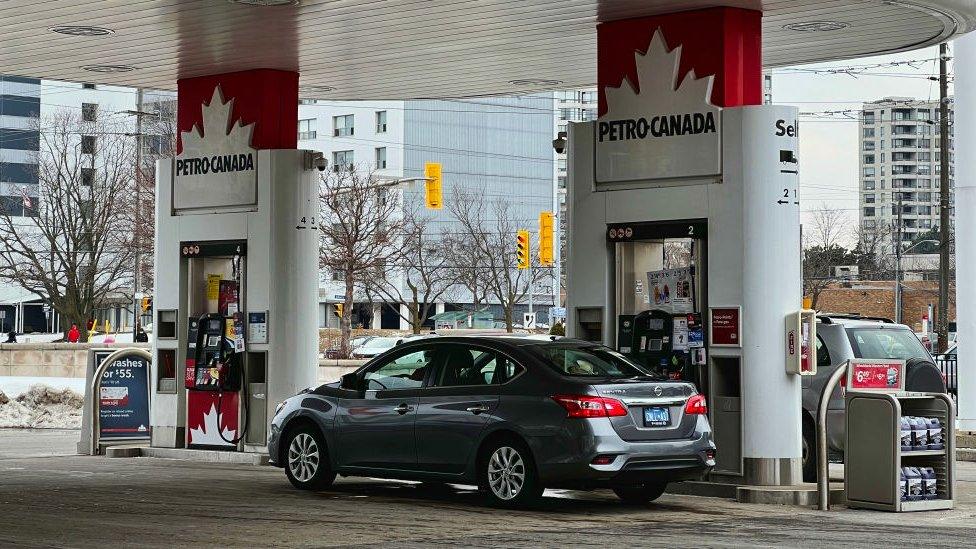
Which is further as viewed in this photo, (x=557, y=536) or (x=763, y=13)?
(x=763, y=13)

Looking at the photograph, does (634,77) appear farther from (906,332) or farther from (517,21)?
(906,332)

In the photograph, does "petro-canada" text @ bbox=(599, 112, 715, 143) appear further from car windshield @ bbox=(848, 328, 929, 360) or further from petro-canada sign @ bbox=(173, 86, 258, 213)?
petro-canada sign @ bbox=(173, 86, 258, 213)

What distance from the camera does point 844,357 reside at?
51.8ft

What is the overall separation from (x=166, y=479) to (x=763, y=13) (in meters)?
7.59

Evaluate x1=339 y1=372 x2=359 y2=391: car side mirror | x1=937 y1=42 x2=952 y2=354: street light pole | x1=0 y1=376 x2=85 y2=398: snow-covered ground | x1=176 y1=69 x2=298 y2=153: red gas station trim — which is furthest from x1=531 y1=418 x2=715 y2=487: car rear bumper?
x1=937 y1=42 x2=952 y2=354: street light pole

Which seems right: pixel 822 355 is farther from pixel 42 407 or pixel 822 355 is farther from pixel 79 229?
pixel 79 229

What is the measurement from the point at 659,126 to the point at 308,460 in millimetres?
4669

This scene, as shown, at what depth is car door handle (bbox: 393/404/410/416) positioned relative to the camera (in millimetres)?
12820

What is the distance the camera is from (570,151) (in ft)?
49.3

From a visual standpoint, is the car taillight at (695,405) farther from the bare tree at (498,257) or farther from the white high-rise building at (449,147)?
the white high-rise building at (449,147)

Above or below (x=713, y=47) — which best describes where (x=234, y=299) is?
below

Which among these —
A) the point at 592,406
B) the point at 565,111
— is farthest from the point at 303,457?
the point at 565,111

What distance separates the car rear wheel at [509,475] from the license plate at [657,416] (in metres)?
0.99

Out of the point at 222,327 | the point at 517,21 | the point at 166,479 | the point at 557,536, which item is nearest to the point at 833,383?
the point at 557,536
